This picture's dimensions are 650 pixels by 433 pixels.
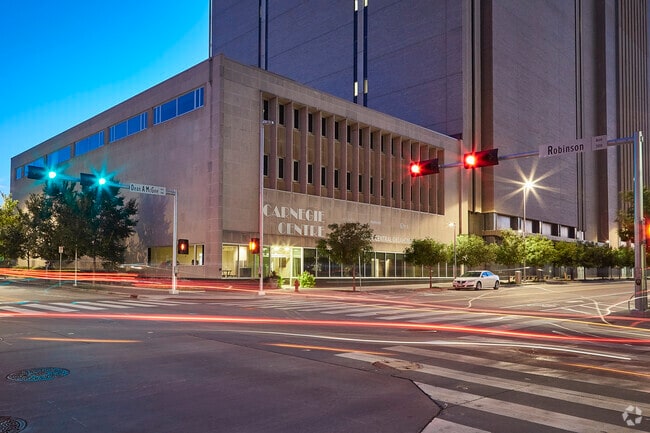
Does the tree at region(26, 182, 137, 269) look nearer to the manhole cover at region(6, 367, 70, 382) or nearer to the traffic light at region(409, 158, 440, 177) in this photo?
the traffic light at region(409, 158, 440, 177)

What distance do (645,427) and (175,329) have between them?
1136 cm

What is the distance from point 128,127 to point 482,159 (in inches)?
1577

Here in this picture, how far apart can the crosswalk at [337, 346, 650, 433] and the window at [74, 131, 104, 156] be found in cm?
5171

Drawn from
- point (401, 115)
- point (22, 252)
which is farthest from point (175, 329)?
point (401, 115)

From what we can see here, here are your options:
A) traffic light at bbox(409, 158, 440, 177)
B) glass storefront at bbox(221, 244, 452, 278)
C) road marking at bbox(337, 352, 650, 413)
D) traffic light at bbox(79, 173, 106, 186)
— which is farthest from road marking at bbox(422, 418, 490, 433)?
glass storefront at bbox(221, 244, 452, 278)

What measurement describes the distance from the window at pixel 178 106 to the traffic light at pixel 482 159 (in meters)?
26.9

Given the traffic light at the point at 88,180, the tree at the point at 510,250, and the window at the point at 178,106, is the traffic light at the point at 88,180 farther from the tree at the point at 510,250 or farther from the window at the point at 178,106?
the tree at the point at 510,250

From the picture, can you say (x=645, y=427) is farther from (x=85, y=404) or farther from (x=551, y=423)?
(x=85, y=404)

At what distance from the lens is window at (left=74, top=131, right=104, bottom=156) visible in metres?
55.7

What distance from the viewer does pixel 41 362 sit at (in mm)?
9508

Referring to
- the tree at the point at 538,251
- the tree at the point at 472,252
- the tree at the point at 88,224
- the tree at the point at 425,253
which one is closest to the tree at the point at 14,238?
the tree at the point at 88,224

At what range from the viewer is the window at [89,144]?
5571 centimetres

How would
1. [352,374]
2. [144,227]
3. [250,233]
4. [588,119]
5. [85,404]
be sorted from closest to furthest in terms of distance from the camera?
[85,404] → [352,374] → [250,233] → [144,227] → [588,119]

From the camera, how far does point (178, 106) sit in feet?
146
